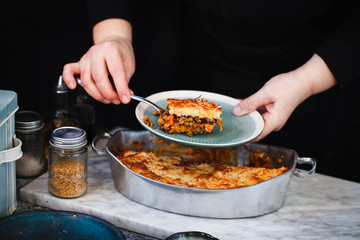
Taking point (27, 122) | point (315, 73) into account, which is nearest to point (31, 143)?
point (27, 122)

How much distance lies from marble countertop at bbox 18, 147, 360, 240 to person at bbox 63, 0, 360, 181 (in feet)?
1.25

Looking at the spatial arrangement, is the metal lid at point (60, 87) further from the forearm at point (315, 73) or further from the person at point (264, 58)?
the forearm at point (315, 73)

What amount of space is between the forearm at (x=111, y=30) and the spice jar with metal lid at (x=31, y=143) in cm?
53

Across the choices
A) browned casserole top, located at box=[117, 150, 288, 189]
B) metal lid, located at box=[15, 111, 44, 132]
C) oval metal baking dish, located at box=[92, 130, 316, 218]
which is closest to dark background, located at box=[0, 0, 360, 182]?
metal lid, located at box=[15, 111, 44, 132]

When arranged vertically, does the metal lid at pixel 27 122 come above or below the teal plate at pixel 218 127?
below

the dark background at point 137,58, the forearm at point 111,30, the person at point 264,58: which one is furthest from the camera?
the dark background at point 137,58

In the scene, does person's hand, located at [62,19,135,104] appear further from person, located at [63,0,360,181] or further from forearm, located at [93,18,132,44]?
forearm, located at [93,18,132,44]

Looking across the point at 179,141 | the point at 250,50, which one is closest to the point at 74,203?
the point at 179,141

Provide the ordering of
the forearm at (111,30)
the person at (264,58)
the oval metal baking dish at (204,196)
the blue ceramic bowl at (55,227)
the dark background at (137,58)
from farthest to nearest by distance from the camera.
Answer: the dark background at (137,58) → the forearm at (111,30) → the person at (264,58) → the oval metal baking dish at (204,196) → the blue ceramic bowl at (55,227)

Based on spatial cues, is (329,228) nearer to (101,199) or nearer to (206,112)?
(206,112)

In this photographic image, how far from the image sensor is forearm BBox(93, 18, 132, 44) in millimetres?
2045

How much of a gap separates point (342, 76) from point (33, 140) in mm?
1451

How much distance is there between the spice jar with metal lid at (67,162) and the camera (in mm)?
1563

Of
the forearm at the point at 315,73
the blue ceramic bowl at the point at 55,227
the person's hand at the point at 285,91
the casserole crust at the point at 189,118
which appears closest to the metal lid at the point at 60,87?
the casserole crust at the point at 189,118
